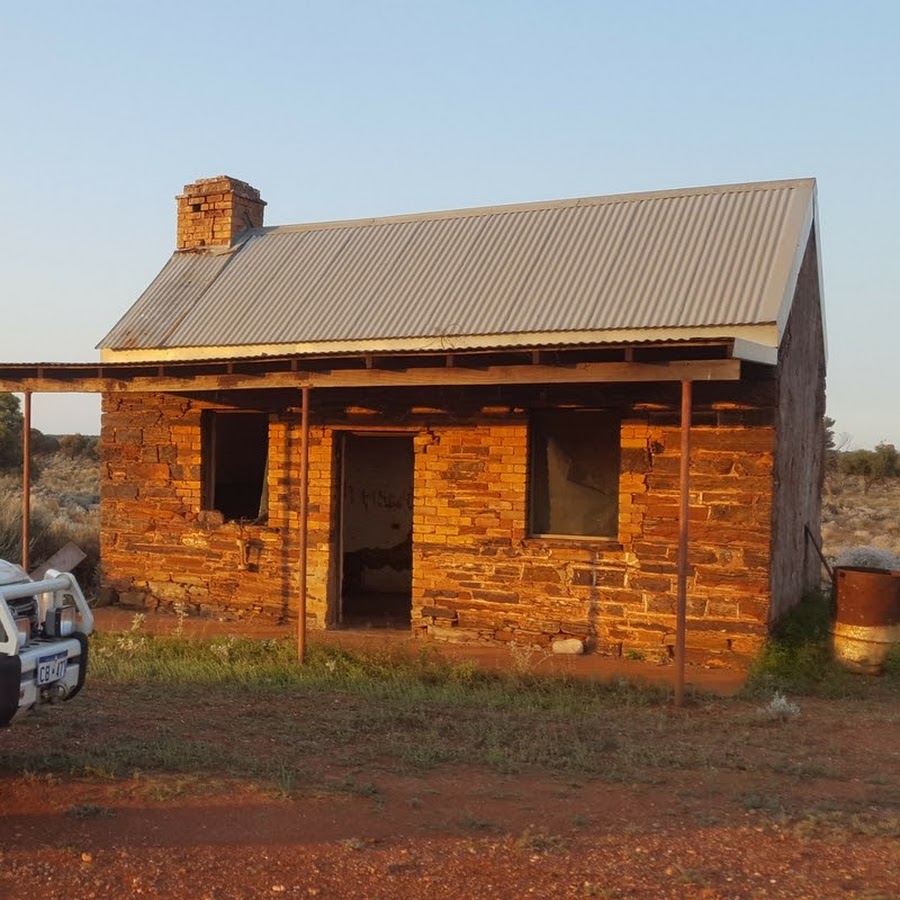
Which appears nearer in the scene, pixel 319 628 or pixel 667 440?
pixel 667 440

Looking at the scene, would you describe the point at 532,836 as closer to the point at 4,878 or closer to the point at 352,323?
the point at 4,878

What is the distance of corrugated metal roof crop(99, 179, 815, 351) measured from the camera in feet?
34.2

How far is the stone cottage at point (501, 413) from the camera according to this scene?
31.2 feet

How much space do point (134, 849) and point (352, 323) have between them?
7.54m

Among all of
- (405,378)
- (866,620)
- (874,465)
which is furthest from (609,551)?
(874,465)

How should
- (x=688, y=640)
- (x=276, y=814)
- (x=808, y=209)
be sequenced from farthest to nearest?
(x=808, y=209), (x=688, y=640), (x=276, y=814)

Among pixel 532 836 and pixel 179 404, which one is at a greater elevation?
pixel 179 404

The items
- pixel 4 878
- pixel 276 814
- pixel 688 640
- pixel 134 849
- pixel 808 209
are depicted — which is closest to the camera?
pixel 4 878

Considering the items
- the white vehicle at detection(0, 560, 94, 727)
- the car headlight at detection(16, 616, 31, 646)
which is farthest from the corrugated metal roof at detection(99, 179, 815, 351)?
the car headlight at detection(16, 616, 31, 646)

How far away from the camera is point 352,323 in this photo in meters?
11.6

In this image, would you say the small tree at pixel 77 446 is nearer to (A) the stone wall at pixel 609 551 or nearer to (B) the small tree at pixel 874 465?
(B) the small tree at pixel 874 465

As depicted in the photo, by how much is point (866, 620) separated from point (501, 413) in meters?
3.82

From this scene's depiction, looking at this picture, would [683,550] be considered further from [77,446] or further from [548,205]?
[77,446]

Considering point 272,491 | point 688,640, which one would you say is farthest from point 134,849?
point 272,491
